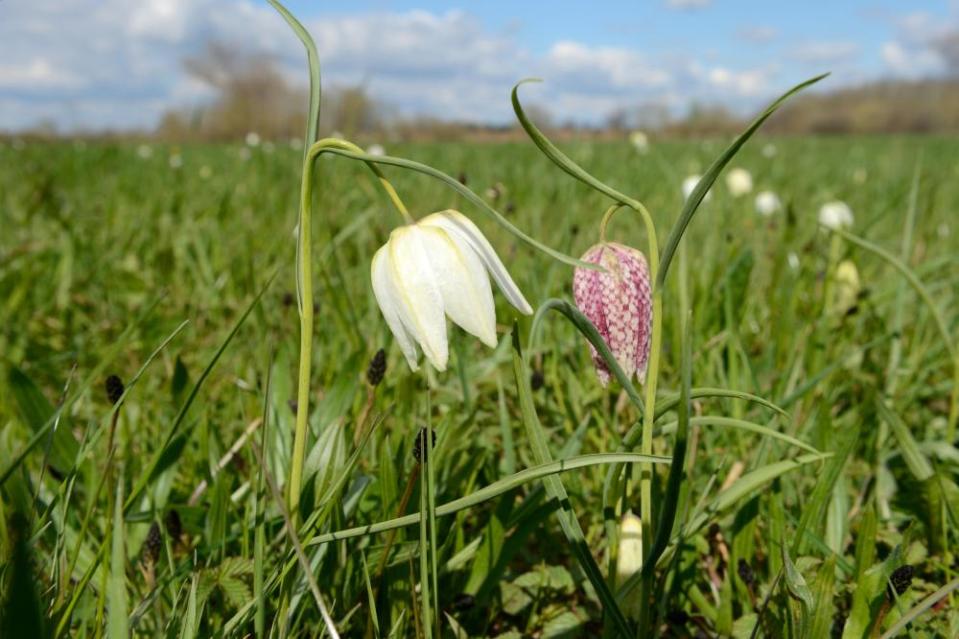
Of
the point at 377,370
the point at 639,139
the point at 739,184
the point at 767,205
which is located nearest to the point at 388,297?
the point at 377,370

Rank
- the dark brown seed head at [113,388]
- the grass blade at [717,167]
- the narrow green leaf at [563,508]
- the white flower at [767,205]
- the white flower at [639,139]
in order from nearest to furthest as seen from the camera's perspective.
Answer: the grass blade at [717,167] < the narrow green leaf at [563,508] < the dark brown seed head at [113,388] < the white flower at [767,205] < the white flower at [639,139]

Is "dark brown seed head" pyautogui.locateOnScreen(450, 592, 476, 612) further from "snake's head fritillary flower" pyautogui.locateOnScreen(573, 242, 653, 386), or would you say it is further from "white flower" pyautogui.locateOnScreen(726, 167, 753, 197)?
"white flower" pyautogui.locateOnScreen(726, 167, 753, 197)

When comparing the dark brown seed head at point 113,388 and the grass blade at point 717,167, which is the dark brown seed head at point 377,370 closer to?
the dark brown seed head at point 113,388

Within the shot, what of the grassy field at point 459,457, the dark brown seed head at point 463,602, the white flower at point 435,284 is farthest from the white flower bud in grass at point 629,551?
the white flower at point 435,284

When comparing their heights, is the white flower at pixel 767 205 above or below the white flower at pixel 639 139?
below

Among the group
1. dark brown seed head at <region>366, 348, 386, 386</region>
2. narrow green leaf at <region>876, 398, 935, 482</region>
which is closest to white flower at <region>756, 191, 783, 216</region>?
narrow green leaf at <region>876, 398, 935, 482</region>
